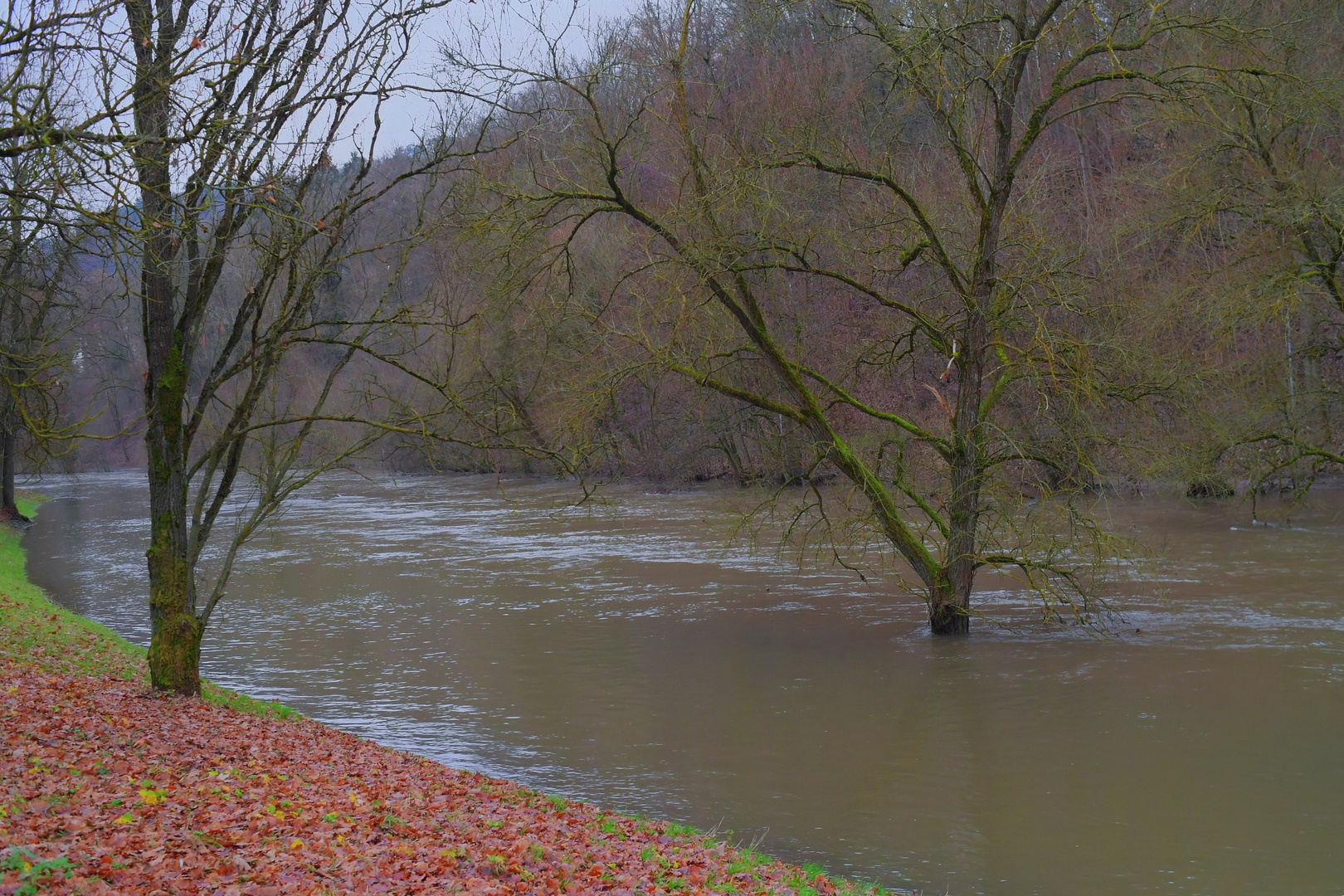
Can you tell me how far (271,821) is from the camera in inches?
259

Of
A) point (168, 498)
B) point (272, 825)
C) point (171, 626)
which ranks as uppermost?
point (168, 498)

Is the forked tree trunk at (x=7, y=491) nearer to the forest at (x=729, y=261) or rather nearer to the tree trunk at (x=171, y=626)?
the forest at (x=729, y=261)

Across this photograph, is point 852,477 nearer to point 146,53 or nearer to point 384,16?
point 384,16

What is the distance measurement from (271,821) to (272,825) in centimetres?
6

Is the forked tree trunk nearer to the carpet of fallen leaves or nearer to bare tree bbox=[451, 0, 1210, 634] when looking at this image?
bare tree bbox=[451, 0, 1210, 634]

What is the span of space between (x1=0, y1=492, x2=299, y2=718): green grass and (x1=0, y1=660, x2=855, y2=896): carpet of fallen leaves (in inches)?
70.0

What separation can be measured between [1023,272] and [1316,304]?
1368cm

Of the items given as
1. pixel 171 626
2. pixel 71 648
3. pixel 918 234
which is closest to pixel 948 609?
pixel 918 234

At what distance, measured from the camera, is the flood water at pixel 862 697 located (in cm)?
921

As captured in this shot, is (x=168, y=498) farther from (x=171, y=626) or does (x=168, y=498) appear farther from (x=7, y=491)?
(x=7, y=491)

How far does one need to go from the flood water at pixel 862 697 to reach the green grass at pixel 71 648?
42.9 inches

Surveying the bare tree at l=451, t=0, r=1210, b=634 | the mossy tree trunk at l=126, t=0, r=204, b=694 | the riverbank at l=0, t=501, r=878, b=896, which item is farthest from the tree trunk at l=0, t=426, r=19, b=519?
the mossy tree trunk at l=126, t=0, r=204, b=694

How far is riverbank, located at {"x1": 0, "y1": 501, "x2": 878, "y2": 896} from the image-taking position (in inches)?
218

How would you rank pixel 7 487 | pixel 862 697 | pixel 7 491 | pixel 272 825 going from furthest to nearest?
pixel 7 491, pixel 7 487, pixel 862 697, pixel 272 825
